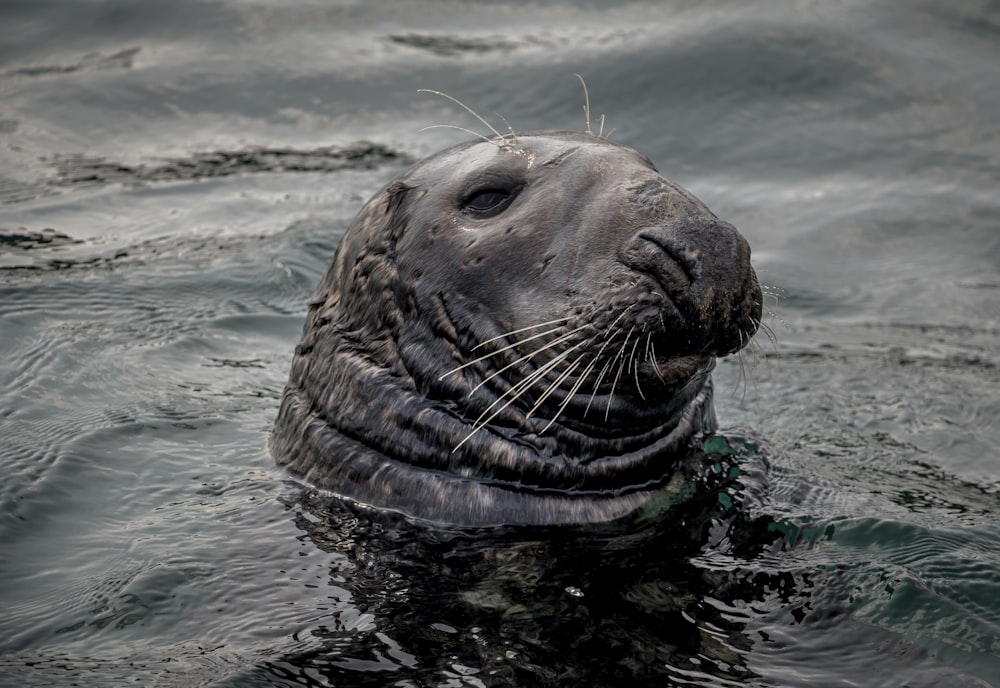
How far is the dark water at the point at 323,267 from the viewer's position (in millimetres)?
4453

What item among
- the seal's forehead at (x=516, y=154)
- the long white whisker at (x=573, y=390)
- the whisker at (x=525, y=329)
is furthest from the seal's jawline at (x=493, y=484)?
the seal's forehead at (x=516, y=154)

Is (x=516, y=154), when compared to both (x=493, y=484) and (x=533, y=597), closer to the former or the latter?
(x=493, y=484)

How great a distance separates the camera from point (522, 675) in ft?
13.6

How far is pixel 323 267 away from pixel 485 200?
410cm

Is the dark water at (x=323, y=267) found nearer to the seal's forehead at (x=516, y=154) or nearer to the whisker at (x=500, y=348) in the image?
the whisker at (x=500, y=348)

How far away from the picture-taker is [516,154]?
5242 millimetres

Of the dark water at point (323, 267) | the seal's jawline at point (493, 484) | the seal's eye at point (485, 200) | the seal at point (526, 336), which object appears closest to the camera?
the dark water at point (323, 267)

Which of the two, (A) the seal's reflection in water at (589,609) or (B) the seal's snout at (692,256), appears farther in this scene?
(B) the seal's snout at (692,256)

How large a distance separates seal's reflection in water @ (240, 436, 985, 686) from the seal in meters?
0.19

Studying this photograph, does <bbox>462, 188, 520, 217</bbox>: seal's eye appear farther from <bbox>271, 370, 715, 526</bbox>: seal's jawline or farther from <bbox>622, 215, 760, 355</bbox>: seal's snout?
<bbox>271, 370, 715, 526</bbox>: seal's jawline

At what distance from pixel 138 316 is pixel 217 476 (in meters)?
2.47

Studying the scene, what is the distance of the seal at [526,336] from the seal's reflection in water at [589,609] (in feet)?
0.61

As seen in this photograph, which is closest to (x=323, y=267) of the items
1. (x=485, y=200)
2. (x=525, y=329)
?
(x=485, y=200)

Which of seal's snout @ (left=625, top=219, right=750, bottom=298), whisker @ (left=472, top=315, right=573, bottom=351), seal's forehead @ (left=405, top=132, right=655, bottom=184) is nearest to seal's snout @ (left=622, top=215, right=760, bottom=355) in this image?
seal's snout @ (left=625, top=219, right=750, bottom=298)
